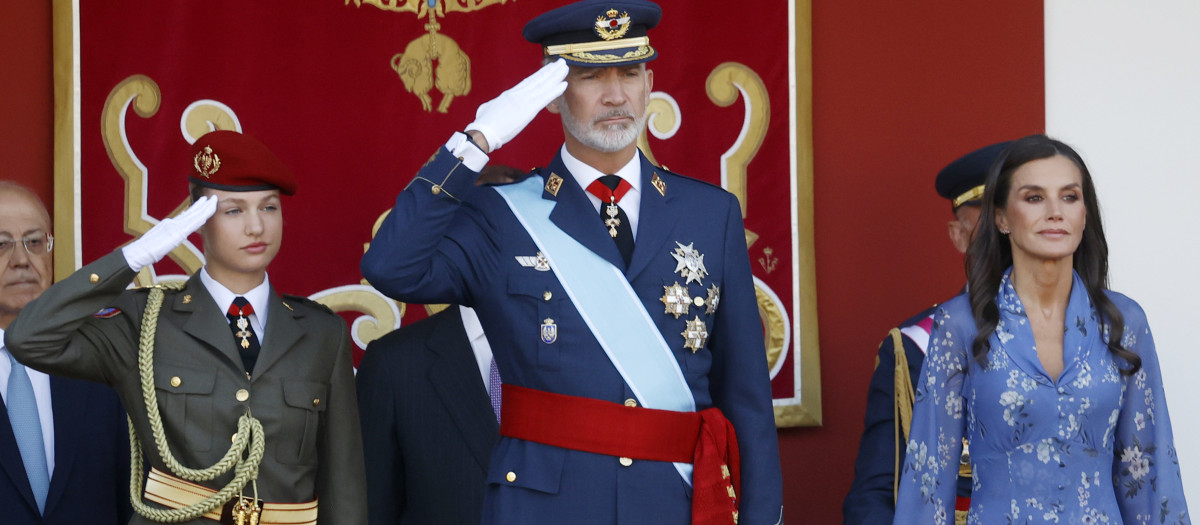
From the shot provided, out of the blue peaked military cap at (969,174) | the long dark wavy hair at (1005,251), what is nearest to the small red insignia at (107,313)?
the long dark wavy hair at (1005,251)

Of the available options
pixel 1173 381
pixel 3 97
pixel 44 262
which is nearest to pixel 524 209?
pixel 44 262

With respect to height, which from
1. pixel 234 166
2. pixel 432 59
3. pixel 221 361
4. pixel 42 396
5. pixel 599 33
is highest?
pixel 432 59

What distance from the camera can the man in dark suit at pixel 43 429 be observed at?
326cm

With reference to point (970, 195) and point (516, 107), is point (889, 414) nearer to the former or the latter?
point (970, 195)

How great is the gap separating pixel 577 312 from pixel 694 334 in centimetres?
25

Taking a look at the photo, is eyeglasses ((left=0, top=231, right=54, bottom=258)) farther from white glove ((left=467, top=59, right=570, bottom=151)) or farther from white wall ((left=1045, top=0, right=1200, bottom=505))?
white wall ((left=1045, top=0, right=1200, bottom=505))

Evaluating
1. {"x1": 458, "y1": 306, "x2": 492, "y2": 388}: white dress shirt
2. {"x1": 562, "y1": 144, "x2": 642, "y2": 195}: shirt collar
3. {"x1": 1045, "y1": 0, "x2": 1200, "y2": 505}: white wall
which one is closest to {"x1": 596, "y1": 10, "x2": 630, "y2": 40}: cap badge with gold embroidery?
{"x1": 562, "y1": 144, "x2": 642, "y2": 195}: shirt collar

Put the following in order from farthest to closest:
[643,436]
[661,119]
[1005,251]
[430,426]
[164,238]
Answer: [661,119], [430,426], [1005,251], [164,238], [643,436]

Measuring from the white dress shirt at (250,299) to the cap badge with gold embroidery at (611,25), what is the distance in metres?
1.00

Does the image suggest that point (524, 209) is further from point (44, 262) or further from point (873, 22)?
point (873, 22)

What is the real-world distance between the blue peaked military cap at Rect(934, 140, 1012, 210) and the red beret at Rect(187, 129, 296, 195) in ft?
6.32

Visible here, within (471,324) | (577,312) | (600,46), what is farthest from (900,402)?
(600,46)

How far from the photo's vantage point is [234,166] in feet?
10.4

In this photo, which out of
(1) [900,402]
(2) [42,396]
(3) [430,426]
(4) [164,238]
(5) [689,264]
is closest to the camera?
A: (5) [689,264]
